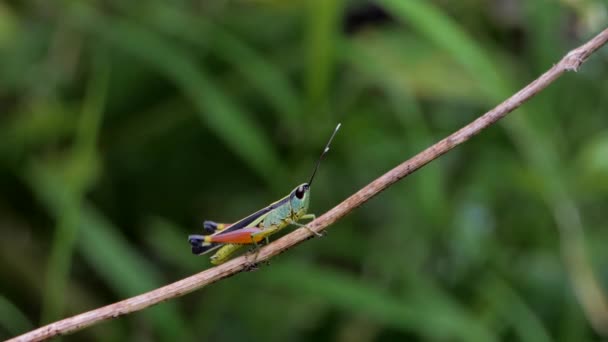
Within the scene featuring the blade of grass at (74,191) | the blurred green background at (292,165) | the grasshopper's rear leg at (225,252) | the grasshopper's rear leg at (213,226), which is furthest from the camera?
the blurred green background at (292,165)

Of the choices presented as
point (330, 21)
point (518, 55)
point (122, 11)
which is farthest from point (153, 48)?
point (518, 55)

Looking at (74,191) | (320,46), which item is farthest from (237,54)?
(74,191)

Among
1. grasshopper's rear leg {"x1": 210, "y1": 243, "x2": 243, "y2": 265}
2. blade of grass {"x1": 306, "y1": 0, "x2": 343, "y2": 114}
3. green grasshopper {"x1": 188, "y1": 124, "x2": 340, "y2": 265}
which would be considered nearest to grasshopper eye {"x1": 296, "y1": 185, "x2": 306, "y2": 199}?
green grasshopper {"x1": 188, "y1": 124, "x2": 340, "y2": 265}

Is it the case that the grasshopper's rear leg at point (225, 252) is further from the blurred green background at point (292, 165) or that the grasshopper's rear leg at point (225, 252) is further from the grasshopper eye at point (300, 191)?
the blurred green background at point (292, 165)

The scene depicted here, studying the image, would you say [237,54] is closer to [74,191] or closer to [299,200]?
[74,191]

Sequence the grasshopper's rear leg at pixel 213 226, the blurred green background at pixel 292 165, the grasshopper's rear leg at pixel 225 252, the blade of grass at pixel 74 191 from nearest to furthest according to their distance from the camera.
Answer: the grasshopper's rear leg at pixel 225 252, the grasshopper's rear leg at pixel 213 226, the blade of grass at pixel 74 191, the blurred green background at pixel 292 165

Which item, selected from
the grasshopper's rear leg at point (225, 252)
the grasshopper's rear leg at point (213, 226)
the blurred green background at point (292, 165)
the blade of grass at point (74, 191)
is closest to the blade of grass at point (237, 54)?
the blurred green background at point (292, 165)
